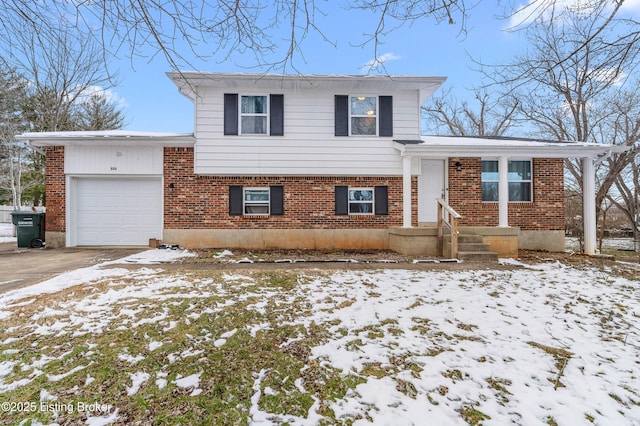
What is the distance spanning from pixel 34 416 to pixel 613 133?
21765 millimetres

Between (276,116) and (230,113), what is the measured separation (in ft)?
4.50

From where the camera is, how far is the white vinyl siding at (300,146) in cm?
878

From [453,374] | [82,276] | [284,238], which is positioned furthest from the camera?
[284,238]

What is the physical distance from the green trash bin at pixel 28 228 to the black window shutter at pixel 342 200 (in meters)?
9.08

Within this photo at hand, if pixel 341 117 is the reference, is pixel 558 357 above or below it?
below

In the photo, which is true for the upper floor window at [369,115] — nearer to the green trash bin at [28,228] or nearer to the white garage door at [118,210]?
the white garage door at [118,210]

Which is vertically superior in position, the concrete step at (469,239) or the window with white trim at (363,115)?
the window with white trim at (363,115)

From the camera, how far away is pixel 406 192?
8477 millimetres

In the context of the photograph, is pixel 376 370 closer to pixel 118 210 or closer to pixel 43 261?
pixel 43 261

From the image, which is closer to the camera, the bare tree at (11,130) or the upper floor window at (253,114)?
the upper floor window at (253,114)

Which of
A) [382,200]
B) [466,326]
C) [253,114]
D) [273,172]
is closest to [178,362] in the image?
[466,326]

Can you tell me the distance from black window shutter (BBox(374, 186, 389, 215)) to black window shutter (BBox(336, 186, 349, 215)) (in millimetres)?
935

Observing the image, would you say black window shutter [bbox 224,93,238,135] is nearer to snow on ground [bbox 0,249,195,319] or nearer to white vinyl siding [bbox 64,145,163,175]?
white vinyl siding [bbox 64,145,163,175]

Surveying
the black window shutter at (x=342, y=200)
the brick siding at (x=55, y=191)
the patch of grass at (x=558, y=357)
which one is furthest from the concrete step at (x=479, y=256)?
the brick siding at (x=55, y=191)
